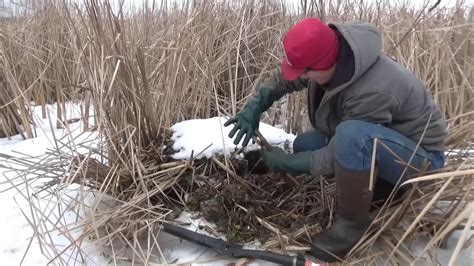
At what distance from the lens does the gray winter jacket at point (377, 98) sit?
4.13ft

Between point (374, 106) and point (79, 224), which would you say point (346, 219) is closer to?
point (374, 106)

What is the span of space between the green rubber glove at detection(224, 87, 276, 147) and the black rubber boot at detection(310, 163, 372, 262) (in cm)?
41

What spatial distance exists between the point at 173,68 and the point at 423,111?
3.14 feet

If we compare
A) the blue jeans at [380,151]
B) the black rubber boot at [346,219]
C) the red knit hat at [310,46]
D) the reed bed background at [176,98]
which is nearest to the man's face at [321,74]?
the red knit hat at [310,46]

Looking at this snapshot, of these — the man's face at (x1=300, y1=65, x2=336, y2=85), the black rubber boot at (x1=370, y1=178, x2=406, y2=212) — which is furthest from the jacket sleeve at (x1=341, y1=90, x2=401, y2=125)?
the black rubber boot at (x1=370, y1=178, x2=406, y2=212)

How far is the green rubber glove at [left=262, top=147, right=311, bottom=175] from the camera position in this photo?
4.53ft

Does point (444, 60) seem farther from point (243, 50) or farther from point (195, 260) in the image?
point (195, 260)

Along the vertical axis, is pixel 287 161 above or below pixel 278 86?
below

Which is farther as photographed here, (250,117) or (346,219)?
(250,117)

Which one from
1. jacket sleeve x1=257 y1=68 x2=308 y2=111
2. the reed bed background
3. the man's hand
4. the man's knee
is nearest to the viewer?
the man's knee

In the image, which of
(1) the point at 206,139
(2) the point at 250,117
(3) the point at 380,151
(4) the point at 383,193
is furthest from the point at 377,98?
(1) the point at 206,139

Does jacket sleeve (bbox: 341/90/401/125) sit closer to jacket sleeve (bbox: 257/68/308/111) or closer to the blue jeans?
the blue jeans

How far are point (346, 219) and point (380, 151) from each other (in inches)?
8.5

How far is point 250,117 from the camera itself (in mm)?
1588
